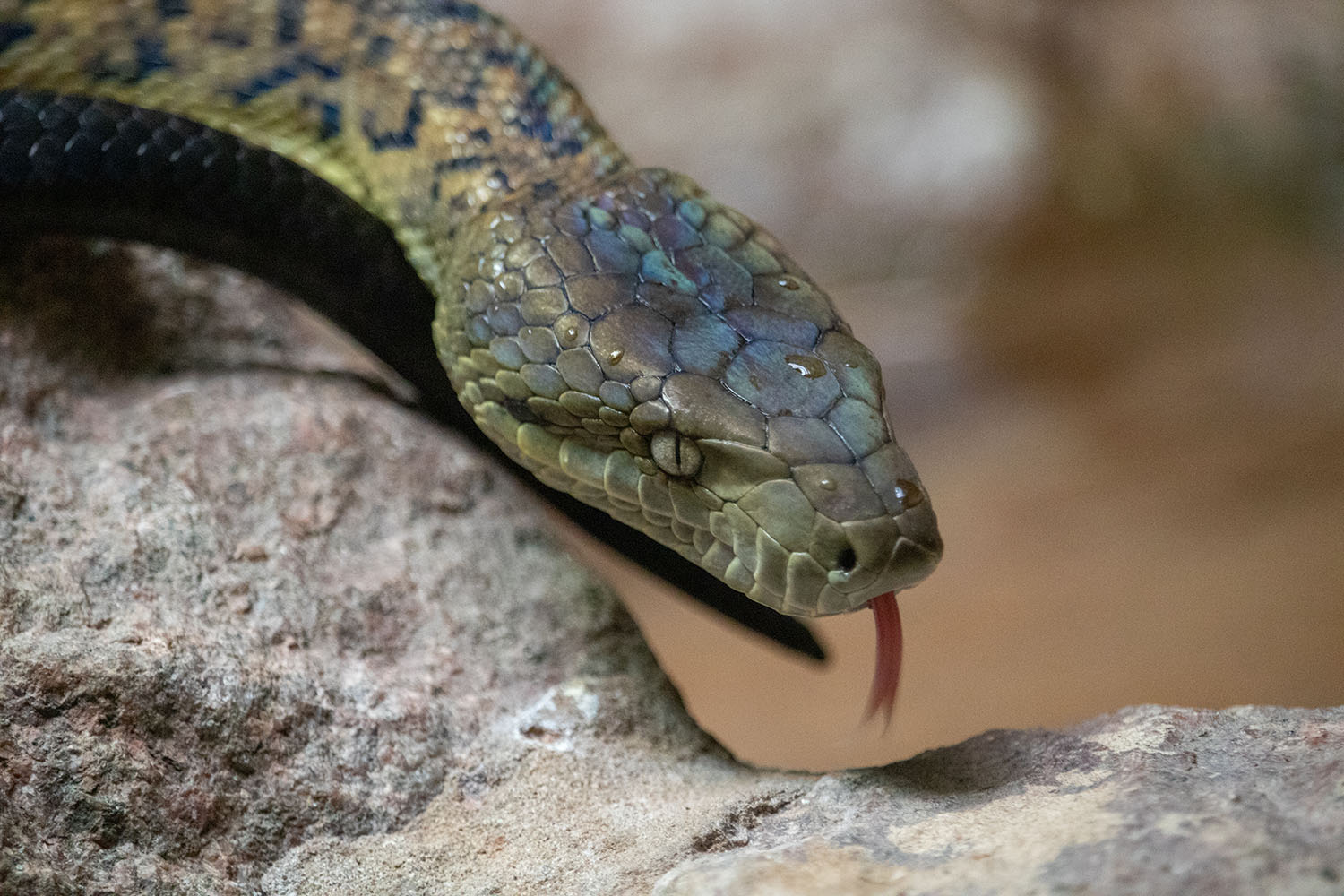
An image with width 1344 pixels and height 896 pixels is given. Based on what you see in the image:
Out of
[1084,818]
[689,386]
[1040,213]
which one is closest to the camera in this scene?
[1084,818]

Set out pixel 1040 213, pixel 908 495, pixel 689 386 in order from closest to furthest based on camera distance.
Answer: pixel 908 495 → pixel 689 386 → pixel 1040 213

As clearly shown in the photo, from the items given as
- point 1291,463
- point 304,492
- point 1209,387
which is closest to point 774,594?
point 304,492

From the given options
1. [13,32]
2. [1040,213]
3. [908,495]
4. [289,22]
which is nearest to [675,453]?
[908,495]

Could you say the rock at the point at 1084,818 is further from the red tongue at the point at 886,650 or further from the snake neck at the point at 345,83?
the snake neck at the point at 345,83

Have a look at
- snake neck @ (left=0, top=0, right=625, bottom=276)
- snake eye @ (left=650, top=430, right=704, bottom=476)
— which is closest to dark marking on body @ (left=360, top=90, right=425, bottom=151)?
snake neck @ (left=0, top=0, right=625, bottom=276)

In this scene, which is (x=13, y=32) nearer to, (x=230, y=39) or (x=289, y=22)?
(x=230, y=39)

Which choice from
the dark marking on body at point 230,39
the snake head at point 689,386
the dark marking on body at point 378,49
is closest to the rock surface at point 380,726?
the snake head at point 689,386

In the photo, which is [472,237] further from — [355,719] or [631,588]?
[631,588]

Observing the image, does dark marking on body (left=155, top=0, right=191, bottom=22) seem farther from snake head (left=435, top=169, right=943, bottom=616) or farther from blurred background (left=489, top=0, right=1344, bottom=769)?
blurred background (left=489, top=0, right=1344, bottom=769)

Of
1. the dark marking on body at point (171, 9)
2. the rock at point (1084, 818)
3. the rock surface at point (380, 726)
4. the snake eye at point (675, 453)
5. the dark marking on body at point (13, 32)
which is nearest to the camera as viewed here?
the rock at point (1084, 818)
